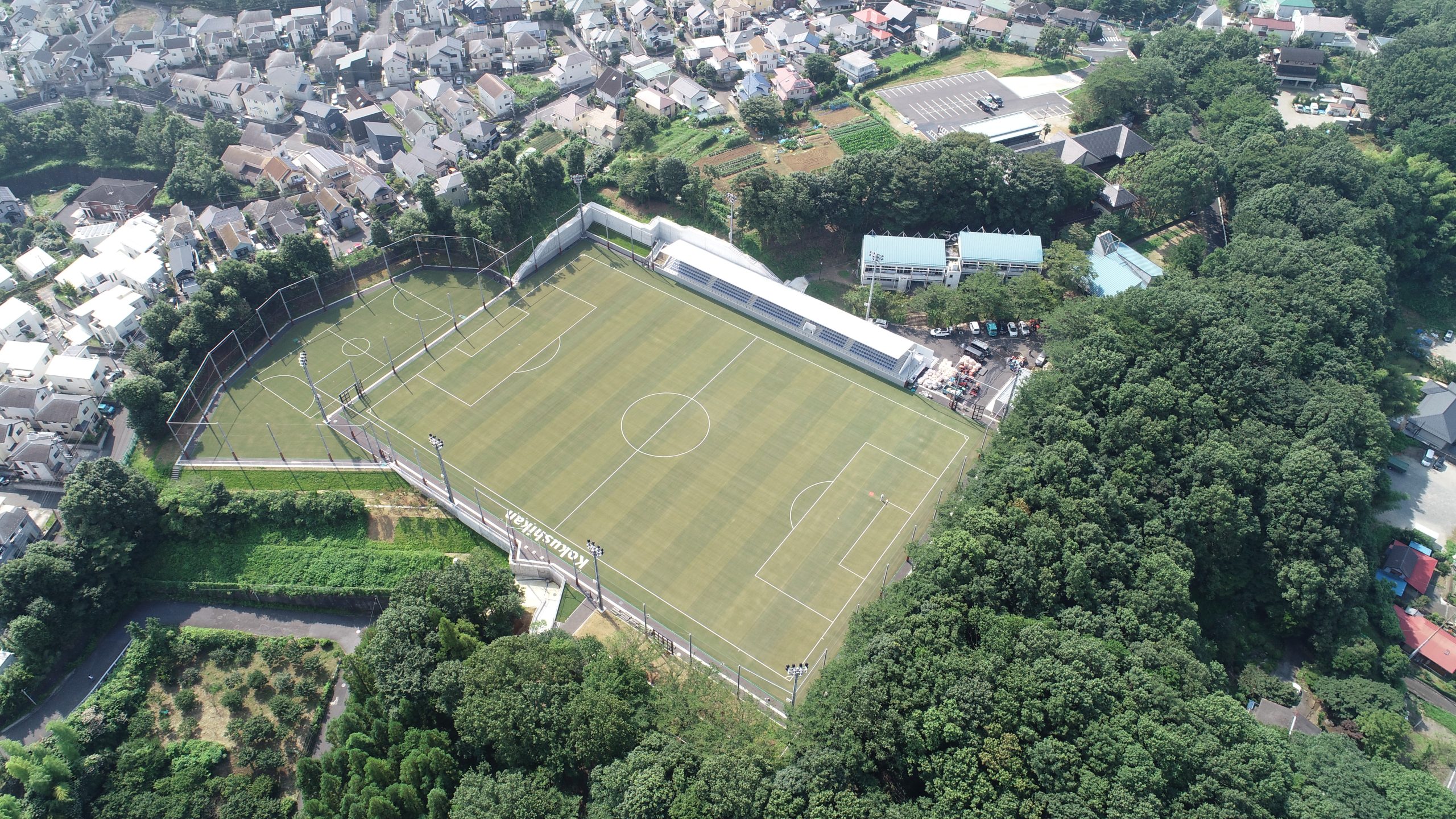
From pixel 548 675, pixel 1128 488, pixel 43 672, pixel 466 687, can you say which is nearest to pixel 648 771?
pixel 548 675

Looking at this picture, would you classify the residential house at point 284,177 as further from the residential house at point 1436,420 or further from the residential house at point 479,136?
the residential house at point 1436,420

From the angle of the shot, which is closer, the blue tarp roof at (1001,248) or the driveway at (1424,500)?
the driveway at (1424,500)

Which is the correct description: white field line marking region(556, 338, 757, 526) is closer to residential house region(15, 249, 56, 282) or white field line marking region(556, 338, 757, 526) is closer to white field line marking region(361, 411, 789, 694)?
white field line marking region(361, 411, 789, 694)

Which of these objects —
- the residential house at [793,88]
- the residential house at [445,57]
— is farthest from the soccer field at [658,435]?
the residential house at [445,57]

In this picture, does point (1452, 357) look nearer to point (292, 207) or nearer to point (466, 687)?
point (466, 687)

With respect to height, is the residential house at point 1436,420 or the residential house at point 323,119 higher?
the residential house at point 323,119

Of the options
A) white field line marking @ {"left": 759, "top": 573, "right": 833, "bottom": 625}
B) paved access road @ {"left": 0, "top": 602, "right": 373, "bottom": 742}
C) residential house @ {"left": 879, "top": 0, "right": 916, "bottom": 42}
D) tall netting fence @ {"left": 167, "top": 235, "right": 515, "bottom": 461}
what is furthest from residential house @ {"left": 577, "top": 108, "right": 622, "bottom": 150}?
paved access road @ {"left": 0, "top": 602, "right": 373, "bottom": 742}

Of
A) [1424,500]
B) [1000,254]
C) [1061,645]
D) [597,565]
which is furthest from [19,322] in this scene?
[1424,500]

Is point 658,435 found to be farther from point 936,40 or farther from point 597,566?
point 936,40
